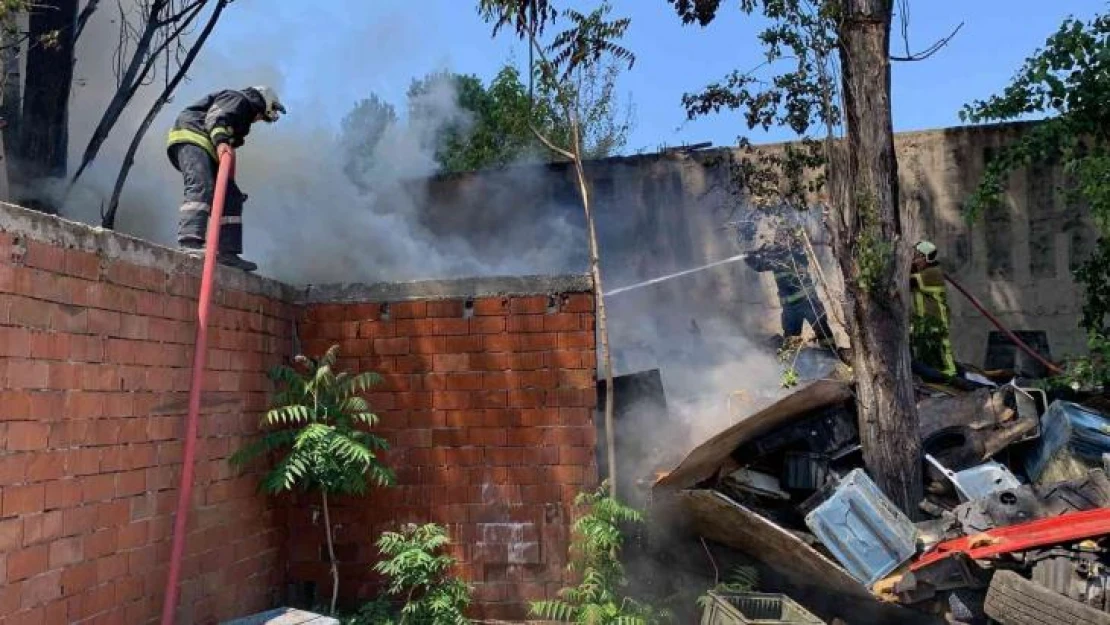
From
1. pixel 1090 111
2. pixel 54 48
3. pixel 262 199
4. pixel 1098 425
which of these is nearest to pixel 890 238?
pixel 1098 425

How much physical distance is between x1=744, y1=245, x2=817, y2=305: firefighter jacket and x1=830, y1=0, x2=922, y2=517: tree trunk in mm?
1693

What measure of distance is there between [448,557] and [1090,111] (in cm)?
680

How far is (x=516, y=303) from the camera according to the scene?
5.81 meters

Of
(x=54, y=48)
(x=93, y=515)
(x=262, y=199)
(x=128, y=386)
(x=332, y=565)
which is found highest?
(x=54, y=48)

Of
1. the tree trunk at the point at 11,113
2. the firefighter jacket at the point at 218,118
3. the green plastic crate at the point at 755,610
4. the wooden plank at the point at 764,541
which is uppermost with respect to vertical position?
the tree trunk at the point at 11,113

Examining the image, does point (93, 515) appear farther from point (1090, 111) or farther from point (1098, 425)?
point (1090, 111)

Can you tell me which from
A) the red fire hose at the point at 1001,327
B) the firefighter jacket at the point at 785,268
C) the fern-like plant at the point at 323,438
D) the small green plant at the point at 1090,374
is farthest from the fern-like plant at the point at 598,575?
the red fire hose at the point at 1001,327

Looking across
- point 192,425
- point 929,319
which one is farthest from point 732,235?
point 192,425

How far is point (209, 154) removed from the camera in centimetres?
597

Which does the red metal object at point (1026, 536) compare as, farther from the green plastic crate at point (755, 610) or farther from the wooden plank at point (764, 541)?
the green plastic crate at point (755, 610)

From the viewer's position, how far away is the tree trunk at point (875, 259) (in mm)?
6465

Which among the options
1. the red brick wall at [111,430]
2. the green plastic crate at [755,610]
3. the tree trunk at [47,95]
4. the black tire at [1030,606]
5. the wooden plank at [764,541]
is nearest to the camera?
the red brick wall at [111,430]

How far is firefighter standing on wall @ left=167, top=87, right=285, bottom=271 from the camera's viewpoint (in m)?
5.70

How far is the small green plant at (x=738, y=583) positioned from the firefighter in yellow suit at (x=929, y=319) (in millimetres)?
3270
